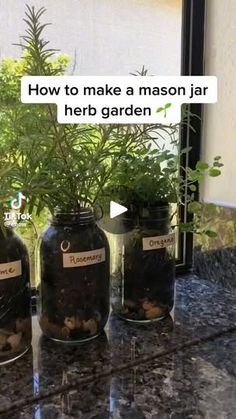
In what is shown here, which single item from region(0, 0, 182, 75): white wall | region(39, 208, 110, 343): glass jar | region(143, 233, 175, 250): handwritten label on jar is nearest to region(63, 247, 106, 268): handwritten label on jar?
region(39, 208, 110, 343): glass jar

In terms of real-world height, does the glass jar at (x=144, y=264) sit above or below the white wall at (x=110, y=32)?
below

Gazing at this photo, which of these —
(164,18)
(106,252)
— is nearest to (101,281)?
(106,252)

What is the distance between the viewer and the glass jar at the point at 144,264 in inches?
28.3

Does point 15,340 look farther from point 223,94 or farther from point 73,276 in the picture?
point 223,94

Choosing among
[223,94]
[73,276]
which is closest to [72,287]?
[73,276]

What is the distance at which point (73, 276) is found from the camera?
0.63 m

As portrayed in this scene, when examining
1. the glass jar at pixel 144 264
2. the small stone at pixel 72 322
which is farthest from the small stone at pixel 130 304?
the small stone at pixel 72 322

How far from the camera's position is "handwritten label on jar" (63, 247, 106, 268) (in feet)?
2.06

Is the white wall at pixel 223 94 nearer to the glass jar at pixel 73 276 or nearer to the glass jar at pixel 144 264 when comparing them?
the glass jar at pixel 144 264

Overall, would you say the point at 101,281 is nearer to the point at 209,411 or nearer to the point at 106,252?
the point at 106,252

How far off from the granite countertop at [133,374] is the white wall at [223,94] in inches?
11.0

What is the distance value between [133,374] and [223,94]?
577 millimetres

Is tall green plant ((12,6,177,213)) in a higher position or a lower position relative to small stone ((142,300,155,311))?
higher

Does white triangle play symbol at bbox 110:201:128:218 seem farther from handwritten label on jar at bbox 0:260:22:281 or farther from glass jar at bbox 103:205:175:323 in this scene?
handwritten label on jar at bbox 0:260:22:281
